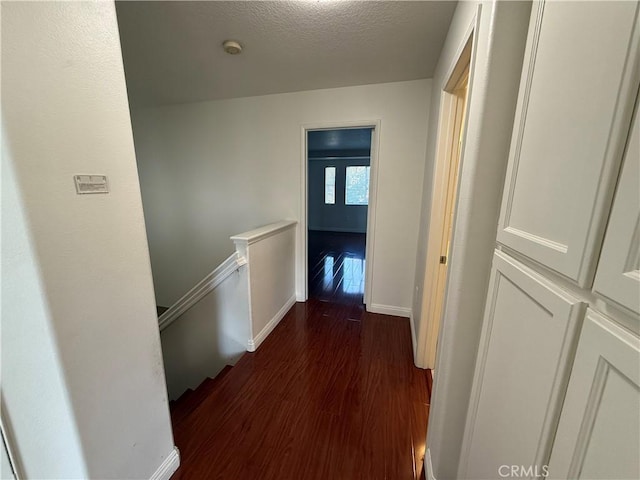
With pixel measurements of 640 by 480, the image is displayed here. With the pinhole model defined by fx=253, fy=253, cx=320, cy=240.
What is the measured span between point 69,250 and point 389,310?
104 inches

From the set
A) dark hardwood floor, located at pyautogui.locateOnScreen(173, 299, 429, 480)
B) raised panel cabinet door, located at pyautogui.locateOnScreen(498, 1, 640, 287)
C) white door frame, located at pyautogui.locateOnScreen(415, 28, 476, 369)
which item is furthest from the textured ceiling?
dark hardwood floor, located at pyautogui.locateOnScreen(173, 299, 429, 480)

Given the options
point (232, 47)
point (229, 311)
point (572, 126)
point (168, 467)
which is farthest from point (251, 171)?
point (572, 126)

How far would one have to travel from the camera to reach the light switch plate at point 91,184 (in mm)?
813

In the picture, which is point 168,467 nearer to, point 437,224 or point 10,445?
point 10,445

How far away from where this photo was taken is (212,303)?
2330 mm

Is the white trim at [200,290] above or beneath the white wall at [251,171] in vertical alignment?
beneath

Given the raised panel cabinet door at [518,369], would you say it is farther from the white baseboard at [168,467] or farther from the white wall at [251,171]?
the white wall at [251,171]

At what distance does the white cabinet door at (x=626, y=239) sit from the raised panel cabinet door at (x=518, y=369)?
0.09 m

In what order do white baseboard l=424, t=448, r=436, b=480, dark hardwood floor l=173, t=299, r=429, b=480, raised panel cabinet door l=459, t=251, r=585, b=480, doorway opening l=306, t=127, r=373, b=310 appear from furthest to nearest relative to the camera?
1. doorway opening l=306, t=127, r=373, b=310
2. dark hardwood floor l=173, t=299, r=429, b=480
3. white baseboard l=424, t=448, r=436, b=480
4. raised panel cabinet door l=459, t=251, r=585, b=480

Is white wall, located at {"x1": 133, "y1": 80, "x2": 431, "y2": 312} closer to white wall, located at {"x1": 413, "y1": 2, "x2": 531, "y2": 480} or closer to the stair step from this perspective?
white wall, located at {"x1": 413, "y1": 2, "x2": 531, "y2": 480}

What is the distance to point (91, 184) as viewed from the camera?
33.3 inches

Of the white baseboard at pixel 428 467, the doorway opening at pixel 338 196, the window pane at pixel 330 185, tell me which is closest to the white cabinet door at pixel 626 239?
the white baseboard at pixel 428 467

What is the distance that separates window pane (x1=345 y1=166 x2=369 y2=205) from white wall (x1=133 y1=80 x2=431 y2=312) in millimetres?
4812

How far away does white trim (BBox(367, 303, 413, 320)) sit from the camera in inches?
108
